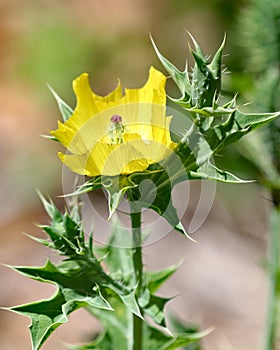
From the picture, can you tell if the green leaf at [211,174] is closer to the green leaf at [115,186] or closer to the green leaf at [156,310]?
the green leaf at [115,186]

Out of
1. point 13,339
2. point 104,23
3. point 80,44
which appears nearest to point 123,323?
point 13,339

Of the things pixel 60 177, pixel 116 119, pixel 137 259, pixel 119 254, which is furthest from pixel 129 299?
pixel 60 177

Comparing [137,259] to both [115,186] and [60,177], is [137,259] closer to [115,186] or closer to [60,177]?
[115,186]

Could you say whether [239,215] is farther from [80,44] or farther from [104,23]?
[104,23]

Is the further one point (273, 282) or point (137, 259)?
point (273, 282)

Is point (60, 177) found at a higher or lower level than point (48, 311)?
higher

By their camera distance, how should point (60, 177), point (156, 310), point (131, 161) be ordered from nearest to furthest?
point (131, 161), point (156, 310), point (60, 177)

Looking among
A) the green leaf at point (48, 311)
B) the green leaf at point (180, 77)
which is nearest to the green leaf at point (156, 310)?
the green leaf at point (48, 311)

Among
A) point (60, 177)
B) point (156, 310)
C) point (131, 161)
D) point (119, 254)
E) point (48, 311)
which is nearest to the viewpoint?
point (131, 161)

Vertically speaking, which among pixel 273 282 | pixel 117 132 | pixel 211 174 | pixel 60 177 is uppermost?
pixel 60 177
